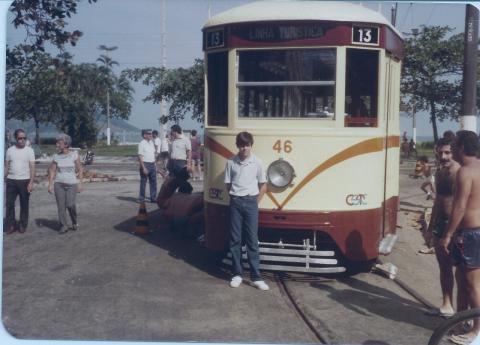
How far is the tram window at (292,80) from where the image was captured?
17.4 ft

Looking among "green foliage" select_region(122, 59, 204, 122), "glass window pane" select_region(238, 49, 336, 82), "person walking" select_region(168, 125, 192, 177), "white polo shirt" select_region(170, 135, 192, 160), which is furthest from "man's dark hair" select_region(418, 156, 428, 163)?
"white polo shirt" select_region(170, 135, 192, 160)

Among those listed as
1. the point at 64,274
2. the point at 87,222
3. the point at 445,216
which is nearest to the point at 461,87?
the point at 445,216

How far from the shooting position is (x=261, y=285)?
18.1 feet

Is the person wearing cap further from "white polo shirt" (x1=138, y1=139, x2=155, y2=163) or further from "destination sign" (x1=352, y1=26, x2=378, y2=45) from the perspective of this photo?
"destination sign" (x1=352, y1=26, x2=378, y2=45)

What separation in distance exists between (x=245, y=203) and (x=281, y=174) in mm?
434

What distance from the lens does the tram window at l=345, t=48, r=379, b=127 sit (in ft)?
17.8

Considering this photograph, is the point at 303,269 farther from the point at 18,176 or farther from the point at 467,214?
the point at 18,176

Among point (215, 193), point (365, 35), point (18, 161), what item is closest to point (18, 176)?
point (18, 161)

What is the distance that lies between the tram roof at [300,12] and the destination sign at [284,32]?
0.07m

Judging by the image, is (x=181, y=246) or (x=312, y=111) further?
(x=181, y=246)

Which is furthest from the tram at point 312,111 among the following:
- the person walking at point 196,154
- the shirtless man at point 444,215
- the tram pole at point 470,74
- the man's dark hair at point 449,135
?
the person walking at point 196,154

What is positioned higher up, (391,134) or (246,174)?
(391,134)

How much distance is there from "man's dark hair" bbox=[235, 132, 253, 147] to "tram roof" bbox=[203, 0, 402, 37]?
3.22ft

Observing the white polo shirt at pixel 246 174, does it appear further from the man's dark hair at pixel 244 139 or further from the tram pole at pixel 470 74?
the tram pole at pixel 470 74
